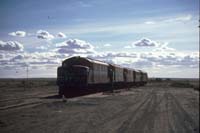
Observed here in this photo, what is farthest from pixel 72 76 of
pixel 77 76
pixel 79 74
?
pixel 79 74

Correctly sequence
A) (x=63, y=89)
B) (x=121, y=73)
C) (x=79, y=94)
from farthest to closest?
(x=121, y=73) < (x=79, y=94) < (x=63, y=89)

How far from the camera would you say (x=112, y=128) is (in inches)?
504

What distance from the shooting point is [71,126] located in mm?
13141

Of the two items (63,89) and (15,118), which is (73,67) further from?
(15,118)

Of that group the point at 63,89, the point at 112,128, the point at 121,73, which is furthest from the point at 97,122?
the point at 121,73

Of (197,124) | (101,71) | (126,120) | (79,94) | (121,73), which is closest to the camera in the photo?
(197,124)

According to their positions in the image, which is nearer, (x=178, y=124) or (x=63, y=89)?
(x=178, y=124)

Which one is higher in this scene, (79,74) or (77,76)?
(79,74)

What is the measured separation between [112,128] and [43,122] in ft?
10.7

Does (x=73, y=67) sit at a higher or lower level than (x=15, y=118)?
higher

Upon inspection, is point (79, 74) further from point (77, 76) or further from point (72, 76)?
point (72, 76)

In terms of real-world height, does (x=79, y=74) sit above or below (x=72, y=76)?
above

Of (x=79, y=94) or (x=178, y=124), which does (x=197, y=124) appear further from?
(x=79, y=94)

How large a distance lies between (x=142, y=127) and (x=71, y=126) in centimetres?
289
